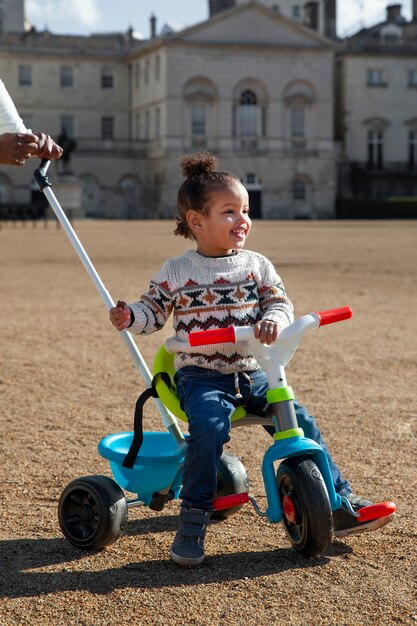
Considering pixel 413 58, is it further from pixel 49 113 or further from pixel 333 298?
pixel 333 298

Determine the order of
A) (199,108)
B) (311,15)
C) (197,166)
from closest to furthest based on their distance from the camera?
1. (197,166)
2. (199,108)
3. (311,15)

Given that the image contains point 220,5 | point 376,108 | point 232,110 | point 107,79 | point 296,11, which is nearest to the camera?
point 232,110

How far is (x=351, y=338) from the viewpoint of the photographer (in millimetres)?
8156

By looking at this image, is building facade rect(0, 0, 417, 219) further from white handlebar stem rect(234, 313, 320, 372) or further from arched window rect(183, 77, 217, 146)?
white handlebar stem rect(234, 313, 320, 372)

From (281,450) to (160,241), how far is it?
21290mm

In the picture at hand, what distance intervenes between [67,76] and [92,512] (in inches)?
2588

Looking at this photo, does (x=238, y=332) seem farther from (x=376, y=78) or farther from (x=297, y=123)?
(x=376, y=78)

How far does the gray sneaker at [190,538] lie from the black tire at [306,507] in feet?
0.83

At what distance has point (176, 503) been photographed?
396cm

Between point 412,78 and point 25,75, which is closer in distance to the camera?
point 25,75

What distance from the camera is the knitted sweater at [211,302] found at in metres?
3.46

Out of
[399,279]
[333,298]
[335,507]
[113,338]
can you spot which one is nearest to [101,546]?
[335,507]

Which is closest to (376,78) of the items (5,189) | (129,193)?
(129,193)

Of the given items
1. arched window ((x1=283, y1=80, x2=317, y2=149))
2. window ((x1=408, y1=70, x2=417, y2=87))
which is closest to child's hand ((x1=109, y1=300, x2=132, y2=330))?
arched window ((x1=283, y1=80, x2=317, y2=149))
